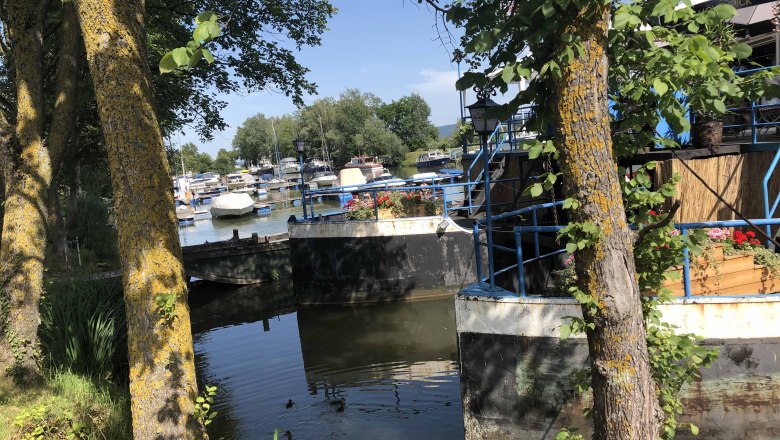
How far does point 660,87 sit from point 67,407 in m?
6.02

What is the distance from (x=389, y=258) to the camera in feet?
43.9

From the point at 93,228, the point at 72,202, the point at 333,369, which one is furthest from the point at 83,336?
the point at 93,228

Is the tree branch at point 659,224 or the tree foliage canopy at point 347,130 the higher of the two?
the tree foliage canopy at point 347,130

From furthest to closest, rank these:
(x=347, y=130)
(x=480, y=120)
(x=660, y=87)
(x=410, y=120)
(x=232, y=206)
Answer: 1. (x=410, y=120)
2. (x=347, y=130)
3. (x=232, y=206)
4. (x=480, y=120)
5. (x=660, y=87)

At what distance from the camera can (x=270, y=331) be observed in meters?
13.1

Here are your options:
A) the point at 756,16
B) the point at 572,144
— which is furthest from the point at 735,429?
the point at 756,16

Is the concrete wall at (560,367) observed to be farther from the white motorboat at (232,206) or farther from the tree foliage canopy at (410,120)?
the tree foliage canopy at (410,120)

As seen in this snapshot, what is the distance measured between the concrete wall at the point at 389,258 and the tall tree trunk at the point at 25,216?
296 inches

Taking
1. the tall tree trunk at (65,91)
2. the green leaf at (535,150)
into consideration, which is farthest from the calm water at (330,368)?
the green leaf at (535,150)

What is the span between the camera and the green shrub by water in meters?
6.89

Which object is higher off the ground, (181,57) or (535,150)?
(181,57)

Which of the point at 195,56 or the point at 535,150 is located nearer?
the point at 195,56

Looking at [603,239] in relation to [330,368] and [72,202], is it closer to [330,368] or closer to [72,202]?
[330,368]

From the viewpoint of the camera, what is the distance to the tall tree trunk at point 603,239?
8.48 feet
